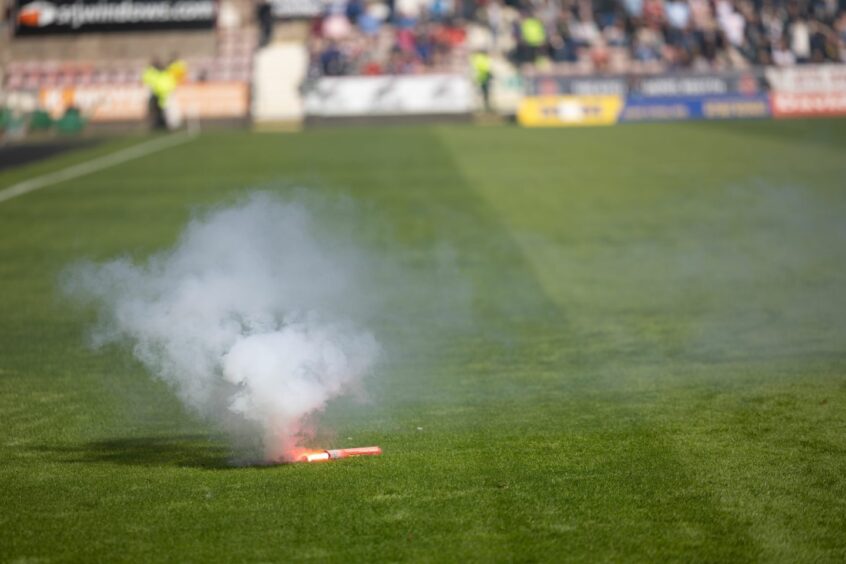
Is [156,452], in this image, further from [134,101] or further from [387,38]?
[387,38]

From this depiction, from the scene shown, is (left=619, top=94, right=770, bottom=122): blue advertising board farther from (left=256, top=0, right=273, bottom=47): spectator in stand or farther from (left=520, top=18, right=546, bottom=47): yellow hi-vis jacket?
(left=256, top=0, right=273, bottom=47): spectator in stand

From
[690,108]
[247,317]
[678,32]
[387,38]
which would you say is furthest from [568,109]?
[247,317]

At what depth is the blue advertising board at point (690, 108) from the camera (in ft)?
136

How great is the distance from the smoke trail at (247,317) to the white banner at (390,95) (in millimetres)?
22401

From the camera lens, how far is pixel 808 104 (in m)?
42.0

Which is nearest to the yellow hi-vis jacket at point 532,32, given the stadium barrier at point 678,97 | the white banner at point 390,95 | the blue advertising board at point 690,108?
the white banner at point 390,95

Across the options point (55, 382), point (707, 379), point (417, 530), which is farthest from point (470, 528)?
point (55, 382)

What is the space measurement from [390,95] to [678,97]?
10466 millimetres

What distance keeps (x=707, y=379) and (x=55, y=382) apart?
634cm

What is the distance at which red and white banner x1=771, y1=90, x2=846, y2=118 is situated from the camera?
41750mm

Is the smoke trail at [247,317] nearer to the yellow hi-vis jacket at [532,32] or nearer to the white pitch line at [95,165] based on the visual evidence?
the white pitch line at [95,165]

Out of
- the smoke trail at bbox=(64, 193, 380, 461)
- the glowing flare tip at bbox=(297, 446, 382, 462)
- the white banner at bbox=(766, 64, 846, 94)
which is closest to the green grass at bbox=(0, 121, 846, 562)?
the glowing flare tip at bbox=(297, 446, 382, 462)

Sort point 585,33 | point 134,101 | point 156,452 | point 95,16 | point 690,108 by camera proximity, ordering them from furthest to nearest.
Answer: point 95,16, point 585,33, point 134,101, point 690,108, point 156,452

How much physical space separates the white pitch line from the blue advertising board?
1558 cm
